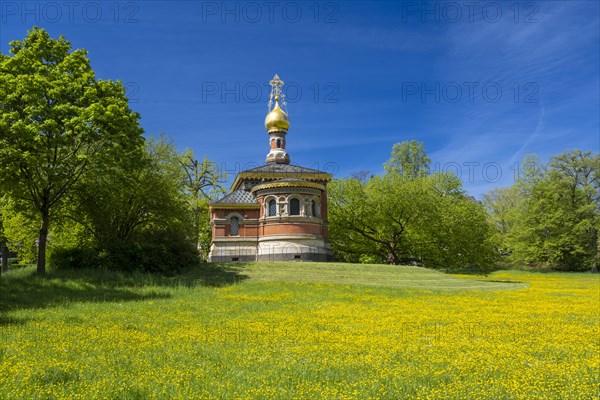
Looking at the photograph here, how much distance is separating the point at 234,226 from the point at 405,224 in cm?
1659

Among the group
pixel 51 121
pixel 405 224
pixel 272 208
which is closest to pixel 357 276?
pixel 272 208

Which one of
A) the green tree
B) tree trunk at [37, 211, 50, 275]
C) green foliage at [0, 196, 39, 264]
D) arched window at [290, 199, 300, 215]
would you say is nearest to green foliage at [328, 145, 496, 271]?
arched window at [290, 199, 300, 215]

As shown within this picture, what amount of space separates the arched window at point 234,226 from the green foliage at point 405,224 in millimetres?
9793

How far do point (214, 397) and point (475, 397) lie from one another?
408cm

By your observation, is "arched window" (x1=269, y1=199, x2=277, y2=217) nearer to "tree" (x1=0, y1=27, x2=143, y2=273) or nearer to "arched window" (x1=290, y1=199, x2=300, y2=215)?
"arched window" (x1=290, y1=199, x2=300, y2=215)

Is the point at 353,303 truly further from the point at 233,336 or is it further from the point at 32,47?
the point at 32,47

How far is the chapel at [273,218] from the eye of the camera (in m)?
38.8

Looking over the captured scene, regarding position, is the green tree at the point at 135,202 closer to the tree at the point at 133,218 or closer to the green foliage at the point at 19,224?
the tree at the point at 133,218

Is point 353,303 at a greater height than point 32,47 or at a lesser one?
lesser

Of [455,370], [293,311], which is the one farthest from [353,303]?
[455,370]

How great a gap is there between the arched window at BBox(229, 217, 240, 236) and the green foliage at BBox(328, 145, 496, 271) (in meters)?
9.79

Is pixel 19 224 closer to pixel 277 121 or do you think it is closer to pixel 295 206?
pixel 295 206

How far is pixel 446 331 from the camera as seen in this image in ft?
42.1

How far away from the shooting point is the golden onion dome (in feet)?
170
